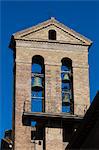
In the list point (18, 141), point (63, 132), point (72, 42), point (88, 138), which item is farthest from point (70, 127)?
point (88, 138)

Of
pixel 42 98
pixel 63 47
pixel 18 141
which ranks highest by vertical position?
pixel 63 47

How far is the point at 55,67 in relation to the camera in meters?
36.4

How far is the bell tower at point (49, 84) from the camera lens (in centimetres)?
3431

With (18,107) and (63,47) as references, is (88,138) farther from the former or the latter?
(63,47)

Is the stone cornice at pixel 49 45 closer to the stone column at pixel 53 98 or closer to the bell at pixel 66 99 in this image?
the stone column at pixel 53 98

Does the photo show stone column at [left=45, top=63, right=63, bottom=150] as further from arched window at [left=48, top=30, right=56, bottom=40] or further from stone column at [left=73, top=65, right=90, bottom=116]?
arched window at [left=48, top=30, right=56, bottom=40]

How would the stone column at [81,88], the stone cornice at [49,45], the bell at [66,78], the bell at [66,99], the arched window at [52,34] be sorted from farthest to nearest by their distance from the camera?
1. the arched window at [52,34]
2. the stone cornice at [49,45]
3. the bell at [66,78]
4. the bell at [66,99]
5. the stone column at [81,88]

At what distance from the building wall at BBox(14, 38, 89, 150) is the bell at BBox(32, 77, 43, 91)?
11.0 inches

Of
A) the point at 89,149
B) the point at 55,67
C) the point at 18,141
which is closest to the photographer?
the point at 89,149

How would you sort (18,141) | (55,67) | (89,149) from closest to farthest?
(89,149)
(18,141)
(55,67)

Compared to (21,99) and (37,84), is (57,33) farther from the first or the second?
(21,99)

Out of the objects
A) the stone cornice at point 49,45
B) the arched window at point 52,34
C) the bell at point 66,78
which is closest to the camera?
the bell at point 66,78

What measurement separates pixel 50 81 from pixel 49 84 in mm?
191

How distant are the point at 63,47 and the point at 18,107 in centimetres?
453
